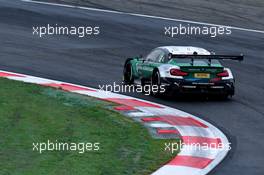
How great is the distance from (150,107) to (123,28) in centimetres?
1265

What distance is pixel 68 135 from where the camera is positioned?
1320 cm

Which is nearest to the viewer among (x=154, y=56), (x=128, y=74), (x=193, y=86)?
(x=193, y=86)

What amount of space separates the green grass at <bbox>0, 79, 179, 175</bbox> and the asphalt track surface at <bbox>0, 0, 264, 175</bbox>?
135cm

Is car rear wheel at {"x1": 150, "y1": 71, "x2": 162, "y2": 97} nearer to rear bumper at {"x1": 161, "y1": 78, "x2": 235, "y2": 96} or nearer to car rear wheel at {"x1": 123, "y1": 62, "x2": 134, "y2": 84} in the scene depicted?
rear bumper at {"x1": 161, "y1": 78, "x2": 235, "y2": 96}

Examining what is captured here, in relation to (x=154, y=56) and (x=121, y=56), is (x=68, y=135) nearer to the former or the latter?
(x=154, y=56)

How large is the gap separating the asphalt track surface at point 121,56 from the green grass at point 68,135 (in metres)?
1.35

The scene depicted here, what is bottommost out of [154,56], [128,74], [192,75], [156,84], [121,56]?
[121,56]

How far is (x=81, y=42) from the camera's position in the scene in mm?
26906

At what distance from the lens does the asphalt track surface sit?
14.4 meters

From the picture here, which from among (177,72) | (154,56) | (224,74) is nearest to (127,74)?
(154,56)

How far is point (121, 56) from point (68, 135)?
37.3ft

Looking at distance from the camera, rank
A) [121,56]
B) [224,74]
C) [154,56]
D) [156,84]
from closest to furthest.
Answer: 1. [224,74]
2. [156,84]
3. [154,56]
4. [121,56]

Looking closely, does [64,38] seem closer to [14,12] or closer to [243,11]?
[14,12]

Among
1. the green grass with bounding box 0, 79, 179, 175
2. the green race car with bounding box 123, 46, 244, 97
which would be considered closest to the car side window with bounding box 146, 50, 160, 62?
the green race car with bounding box 123, 46, 244, 97
